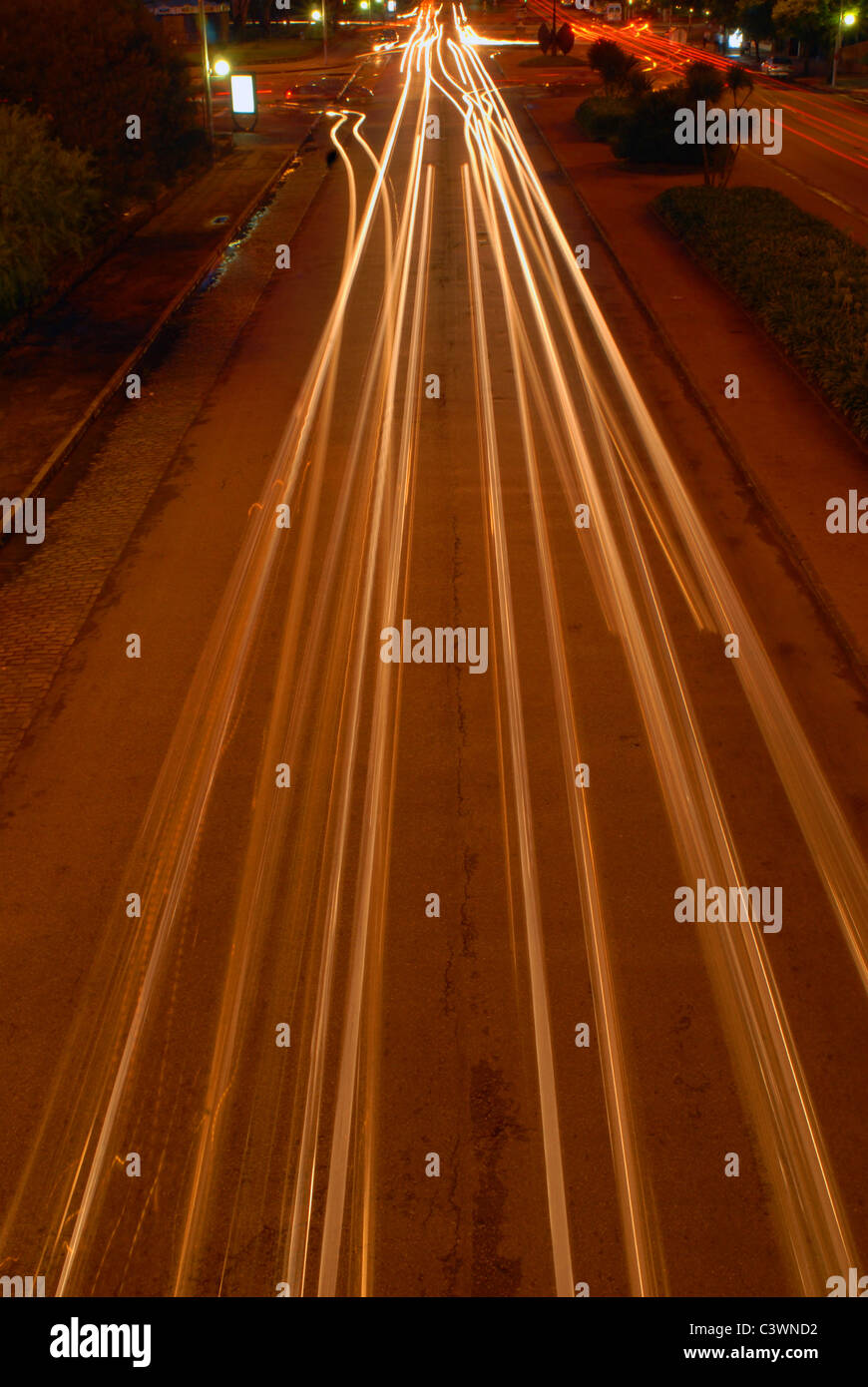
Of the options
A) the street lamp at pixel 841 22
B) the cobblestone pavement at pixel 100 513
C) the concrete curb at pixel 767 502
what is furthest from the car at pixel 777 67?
the cobblestone pavement at pixel 100 513

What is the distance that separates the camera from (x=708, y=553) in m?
11.8

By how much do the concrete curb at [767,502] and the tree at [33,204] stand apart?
10.2 m

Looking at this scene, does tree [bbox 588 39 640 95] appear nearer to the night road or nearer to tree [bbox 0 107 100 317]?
tree [bbox 0 107 100 317]

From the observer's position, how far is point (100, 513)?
44.3ft

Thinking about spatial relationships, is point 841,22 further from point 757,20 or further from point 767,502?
point 767,502

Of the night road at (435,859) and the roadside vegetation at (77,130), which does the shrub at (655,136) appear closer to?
the roadside vegetation at (77,130)

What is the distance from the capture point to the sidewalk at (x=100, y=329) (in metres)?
15.4

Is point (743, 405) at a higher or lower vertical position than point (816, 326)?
lower

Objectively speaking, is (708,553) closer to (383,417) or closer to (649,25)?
(383,417)

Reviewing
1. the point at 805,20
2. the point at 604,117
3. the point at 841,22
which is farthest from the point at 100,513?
the point at 805,20

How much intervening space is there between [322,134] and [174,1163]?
Result: 40728mm

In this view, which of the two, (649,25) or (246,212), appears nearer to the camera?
(246,212)
